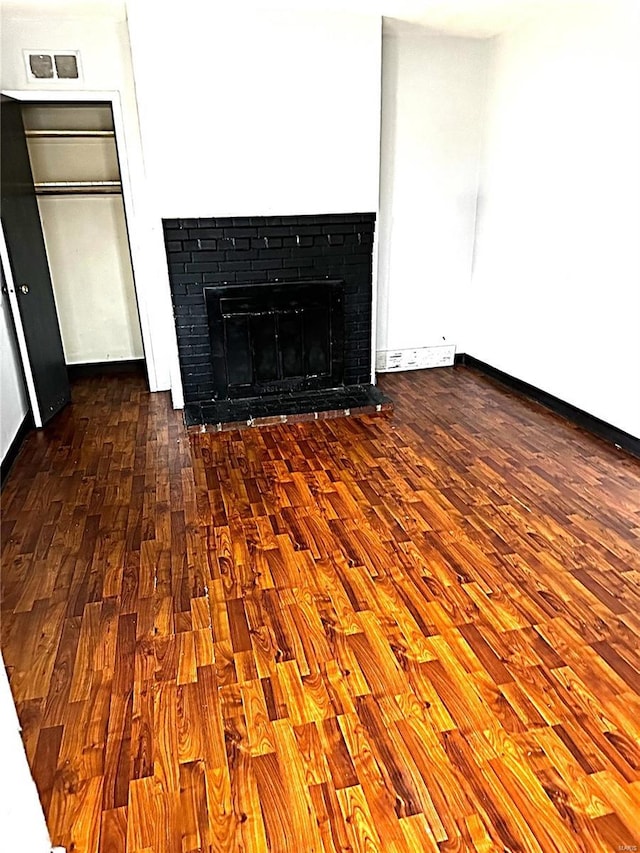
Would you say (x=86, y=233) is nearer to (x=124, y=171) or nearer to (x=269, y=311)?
(x=124, y=171)

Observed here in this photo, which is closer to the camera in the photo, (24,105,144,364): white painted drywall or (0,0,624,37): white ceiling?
(0,0,624,37): white ceiling

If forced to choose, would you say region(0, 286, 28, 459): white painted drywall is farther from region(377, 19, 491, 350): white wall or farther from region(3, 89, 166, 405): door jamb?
region(377, 19, 491, 350): white wall

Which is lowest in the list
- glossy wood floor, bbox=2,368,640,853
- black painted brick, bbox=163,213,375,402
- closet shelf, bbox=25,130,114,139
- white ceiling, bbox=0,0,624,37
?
glossy wood floor, bbox=2,368,640,853

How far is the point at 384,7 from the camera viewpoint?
11.9 feet

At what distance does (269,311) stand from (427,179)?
67.9 inches

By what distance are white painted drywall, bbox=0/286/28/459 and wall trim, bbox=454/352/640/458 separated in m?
3.49

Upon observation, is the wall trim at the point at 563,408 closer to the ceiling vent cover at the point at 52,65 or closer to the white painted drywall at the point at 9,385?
the white painted drywall at the point at 9,385

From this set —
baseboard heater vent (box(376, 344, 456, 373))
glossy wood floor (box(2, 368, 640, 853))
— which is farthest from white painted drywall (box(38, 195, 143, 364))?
baseboard heater vent (box(376, 344, 456, 373))

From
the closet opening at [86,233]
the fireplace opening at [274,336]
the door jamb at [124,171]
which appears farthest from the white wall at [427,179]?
the closet opening at [86,233]

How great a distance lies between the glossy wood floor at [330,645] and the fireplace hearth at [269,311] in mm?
820

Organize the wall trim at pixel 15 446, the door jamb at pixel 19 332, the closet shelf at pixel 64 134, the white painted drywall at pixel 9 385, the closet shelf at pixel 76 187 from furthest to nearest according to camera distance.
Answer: the closet shelf at pixel 76 187, the closet shelf at pixel 64 134, the door jamb at pixel 19 332, the white painted drywall at pixel 9 385, the wall trim at pixel 15 446

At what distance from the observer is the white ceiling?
136 inches

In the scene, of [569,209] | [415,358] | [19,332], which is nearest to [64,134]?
[19,332]

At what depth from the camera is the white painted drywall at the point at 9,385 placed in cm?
344
